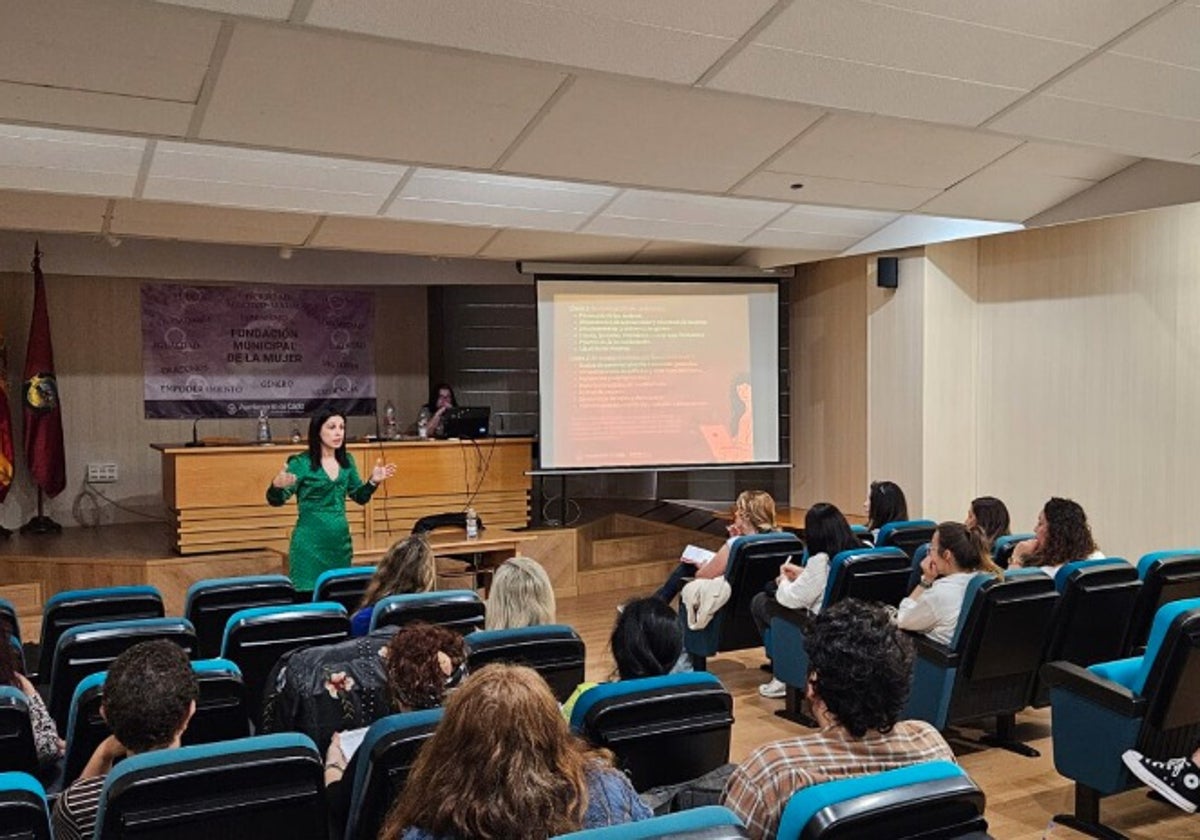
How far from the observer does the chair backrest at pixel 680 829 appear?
1.63 m

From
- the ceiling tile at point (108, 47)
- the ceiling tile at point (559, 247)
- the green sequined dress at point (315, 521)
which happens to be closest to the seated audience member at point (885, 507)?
the ceiling tile at point (559, 247)

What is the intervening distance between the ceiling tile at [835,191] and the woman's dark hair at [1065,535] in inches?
88.1

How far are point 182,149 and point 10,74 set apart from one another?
43.0 inches

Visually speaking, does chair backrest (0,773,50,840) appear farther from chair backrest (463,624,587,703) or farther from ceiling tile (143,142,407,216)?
ceiling tile (143,142,407,216)

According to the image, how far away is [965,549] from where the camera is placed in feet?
13.5

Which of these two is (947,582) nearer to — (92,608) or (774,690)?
(774,690)

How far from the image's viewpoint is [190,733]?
2877mm

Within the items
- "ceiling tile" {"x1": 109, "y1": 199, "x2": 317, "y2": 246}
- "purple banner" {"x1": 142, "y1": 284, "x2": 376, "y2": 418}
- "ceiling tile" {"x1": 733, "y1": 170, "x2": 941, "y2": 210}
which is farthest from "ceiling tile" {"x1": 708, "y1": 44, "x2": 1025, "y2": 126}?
"purple banner" {"x1": 142, "y1": 284, "x2": 376, "y2": 418}

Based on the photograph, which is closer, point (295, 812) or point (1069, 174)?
point (295, 812)

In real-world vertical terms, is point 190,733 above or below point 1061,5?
below

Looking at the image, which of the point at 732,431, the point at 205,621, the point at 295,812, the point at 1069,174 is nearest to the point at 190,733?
the point at 295,812

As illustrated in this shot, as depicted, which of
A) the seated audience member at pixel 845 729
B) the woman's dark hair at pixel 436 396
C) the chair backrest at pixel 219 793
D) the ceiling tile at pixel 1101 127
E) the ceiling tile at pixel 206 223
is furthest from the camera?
the woman's dark hair at pixel 436 396

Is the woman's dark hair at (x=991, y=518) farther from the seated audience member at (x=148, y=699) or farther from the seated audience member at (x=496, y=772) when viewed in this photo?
the seated audience member at (x=148, y=699)

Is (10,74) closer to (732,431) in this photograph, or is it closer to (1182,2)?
(1182,2)
